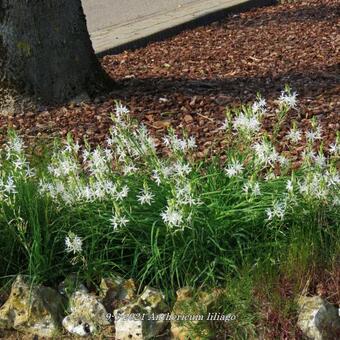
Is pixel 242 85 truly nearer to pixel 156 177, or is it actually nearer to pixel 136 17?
pixel 156 177

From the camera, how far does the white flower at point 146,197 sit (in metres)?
3.94

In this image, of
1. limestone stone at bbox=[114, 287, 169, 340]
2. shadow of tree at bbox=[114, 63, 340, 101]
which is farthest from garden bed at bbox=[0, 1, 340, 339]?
shadow of tree at bbox=[114, 63, 340, 101]

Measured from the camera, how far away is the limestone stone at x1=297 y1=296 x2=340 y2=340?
3.50 m

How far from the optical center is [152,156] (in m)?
4.44

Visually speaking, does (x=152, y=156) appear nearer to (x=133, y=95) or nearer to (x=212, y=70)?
(x=133, y=95)

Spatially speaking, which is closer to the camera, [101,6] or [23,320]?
[23,320]

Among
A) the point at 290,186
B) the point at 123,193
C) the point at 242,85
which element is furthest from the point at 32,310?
the point at 242,85

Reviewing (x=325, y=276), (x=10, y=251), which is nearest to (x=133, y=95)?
(x=10, y=251)

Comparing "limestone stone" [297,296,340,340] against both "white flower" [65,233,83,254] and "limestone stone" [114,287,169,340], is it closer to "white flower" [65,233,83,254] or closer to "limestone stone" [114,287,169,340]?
"limestone stone" [114,287,169,340]

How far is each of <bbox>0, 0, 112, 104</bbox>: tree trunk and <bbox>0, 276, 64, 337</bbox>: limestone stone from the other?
2877 millimetres

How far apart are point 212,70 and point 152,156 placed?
324 centimetres

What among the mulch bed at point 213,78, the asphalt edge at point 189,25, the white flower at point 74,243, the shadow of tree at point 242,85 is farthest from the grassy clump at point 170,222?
the asphalt edge at point 189,25

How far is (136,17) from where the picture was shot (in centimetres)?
1135

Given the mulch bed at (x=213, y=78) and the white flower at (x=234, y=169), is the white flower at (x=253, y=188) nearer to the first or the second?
the white flower at (x=234, y=169)
